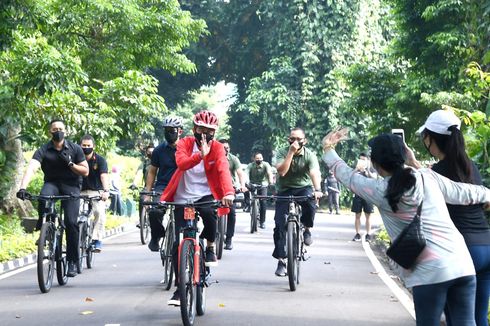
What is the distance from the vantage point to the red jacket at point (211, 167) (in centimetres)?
944

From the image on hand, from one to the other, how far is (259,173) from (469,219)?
16.7 metres

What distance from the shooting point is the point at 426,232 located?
5.37 meters

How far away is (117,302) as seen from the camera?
10523 mm

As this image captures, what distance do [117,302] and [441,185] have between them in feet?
18.0

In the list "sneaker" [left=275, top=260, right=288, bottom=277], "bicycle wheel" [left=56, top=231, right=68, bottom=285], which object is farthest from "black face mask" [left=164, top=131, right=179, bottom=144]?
"sneaker" [left=275, top=260, right=288, bottom=277]

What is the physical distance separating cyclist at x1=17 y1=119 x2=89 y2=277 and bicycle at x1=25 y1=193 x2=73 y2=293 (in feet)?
0.50

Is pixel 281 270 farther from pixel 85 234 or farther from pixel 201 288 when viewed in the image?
pixel 201 288

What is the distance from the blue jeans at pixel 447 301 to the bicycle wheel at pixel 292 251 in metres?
6.22

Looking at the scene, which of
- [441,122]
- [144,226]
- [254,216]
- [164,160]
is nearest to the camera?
[441,122]

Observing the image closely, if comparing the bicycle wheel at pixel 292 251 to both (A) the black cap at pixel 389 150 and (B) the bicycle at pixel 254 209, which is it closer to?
(A) the black cap at pixel 389 150

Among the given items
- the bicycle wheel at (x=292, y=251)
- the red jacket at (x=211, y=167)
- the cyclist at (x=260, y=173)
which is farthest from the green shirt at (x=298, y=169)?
the cyclist at (x=260, y=173)

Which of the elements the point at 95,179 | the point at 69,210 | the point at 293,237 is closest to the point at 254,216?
the point at 95,179

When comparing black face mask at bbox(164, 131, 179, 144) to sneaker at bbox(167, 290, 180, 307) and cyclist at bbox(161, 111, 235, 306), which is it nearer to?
cyclist at bbox(161, 111, 235, 306)

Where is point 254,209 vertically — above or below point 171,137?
below
